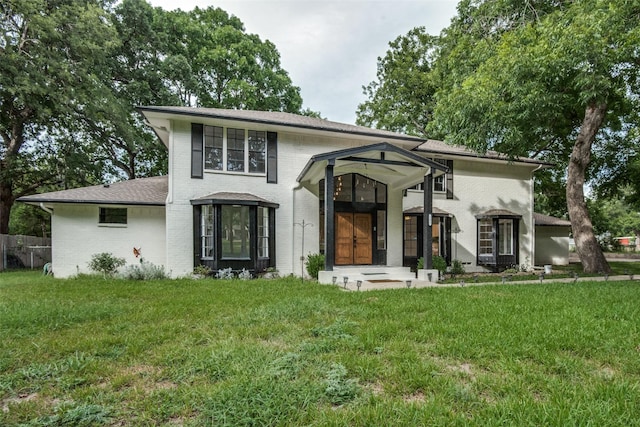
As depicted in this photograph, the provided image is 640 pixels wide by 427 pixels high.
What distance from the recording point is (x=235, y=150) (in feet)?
35.1

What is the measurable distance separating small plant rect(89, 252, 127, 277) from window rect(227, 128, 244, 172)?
495cm

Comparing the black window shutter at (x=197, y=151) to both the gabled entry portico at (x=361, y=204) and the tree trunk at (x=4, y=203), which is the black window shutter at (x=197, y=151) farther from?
the tree trunk at (x=4, y=203)

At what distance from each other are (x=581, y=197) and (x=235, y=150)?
13.3 m

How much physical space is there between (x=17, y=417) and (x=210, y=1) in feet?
85.9

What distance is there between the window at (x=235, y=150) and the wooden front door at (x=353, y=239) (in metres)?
4.02

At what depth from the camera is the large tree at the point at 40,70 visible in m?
12.4

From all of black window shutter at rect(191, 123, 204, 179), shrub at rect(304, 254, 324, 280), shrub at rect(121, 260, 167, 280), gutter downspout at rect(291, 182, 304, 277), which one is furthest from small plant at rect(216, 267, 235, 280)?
black window shutter at rect(191, 123, 204, 179)

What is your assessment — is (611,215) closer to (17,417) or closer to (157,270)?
(157,270)

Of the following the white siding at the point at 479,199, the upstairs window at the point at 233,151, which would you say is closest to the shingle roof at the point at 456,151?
the white siding at the point at 479,199

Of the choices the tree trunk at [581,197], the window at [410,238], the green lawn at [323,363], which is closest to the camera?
the green lawn at [323,363]

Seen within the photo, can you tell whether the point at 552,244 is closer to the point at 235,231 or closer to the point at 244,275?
the point at 244,275

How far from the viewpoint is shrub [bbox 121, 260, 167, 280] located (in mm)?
9781

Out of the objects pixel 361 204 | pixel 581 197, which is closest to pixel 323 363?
pixel 361 204

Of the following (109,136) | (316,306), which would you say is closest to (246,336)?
(316,306)
